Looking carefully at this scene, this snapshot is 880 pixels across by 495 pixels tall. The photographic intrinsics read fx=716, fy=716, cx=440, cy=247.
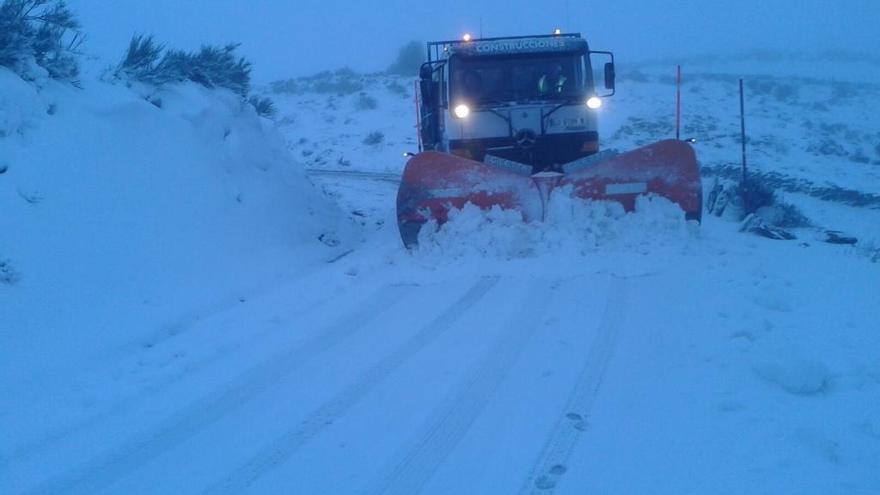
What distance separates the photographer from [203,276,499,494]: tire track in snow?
3.71m

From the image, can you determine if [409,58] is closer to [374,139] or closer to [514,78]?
[374,139]

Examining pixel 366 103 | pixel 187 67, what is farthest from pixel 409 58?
pixel 187 67

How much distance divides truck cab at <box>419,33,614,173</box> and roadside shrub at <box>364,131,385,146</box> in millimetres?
15479

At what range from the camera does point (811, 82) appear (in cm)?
3647

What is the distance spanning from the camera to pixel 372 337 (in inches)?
226

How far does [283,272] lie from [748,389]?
5.36 metres

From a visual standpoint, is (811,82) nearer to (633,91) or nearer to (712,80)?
(712,80)

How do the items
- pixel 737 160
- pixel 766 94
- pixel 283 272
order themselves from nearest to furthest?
pixel 283 272, pixel 737 160, pixel 766 94

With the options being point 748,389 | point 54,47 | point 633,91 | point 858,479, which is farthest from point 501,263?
point 633,91

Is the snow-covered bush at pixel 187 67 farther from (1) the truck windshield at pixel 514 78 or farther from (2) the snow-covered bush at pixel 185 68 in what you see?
(1) the truck windshield at pixel 514 78

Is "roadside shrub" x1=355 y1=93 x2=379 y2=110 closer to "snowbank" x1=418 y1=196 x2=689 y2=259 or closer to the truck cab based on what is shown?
the truck cab

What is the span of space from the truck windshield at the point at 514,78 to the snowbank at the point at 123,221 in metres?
2.77

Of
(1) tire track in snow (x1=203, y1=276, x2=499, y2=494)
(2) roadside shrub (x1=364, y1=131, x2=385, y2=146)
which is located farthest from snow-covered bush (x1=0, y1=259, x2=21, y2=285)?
(2) roadside shrub (x1=364, y1=131, x2=385, y2=146)

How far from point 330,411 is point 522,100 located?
6.15 m
